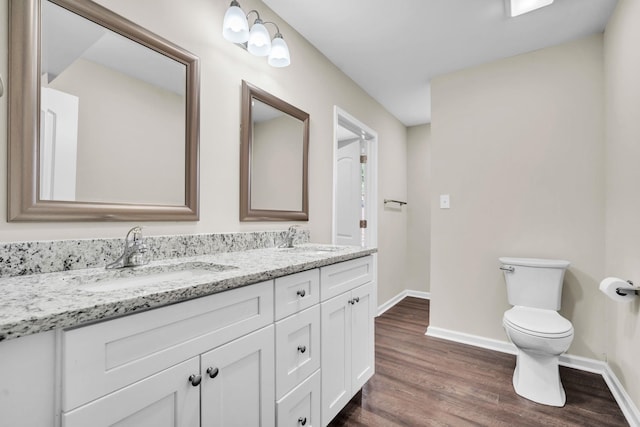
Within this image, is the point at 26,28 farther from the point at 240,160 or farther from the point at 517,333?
the point at 517,333

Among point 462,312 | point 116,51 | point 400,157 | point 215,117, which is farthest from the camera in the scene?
point 400,157

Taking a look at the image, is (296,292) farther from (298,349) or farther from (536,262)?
(536,262)

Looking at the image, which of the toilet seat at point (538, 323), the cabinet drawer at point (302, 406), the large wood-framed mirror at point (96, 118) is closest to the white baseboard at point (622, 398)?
the toilet seat at point (538, 323)

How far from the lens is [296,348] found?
3.82 ft

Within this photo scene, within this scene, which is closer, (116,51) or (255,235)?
(116,51)

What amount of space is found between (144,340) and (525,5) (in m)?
2.48

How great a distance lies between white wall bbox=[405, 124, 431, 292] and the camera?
3846mm

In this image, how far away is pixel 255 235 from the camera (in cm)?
168

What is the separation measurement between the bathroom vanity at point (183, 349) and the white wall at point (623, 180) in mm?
1530

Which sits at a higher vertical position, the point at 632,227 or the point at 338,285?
the point at 632,227

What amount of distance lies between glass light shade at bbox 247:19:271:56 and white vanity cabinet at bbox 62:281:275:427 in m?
1.24

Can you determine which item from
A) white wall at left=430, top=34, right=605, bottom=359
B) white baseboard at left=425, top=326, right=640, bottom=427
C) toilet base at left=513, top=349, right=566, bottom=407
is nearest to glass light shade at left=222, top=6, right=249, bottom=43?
white wall at left=430, top=34, right=605, bottom=359

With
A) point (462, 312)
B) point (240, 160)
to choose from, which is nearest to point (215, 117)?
point (240, 160)

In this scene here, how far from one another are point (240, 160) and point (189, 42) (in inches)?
23.1
